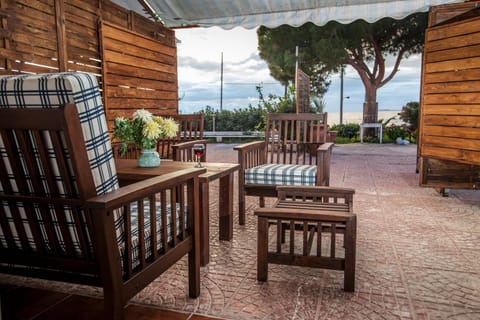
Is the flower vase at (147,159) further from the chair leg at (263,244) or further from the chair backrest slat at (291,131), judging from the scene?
the chair backrest slat at (291,131)

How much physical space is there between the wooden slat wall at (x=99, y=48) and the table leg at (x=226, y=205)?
212 cm

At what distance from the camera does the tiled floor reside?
1647 mm

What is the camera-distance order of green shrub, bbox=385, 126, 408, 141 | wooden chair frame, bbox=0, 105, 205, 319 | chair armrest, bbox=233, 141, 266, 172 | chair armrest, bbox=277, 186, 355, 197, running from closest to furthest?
wooden chair frame, bbox=0, 105, 205, 319 → chair armrest, bbox=277, 186, 355, 197 → chair armrest, bbox=233, 141, 266, 172 → green shrub, bbox=385, 126, 408, 141

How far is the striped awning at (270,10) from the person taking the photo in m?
4.16

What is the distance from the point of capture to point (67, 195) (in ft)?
3.79

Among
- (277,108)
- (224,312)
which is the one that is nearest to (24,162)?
(224,312)

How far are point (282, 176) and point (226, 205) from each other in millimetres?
507

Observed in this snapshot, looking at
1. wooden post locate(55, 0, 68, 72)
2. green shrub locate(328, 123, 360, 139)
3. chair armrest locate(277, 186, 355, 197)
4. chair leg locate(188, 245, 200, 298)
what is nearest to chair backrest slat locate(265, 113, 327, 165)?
chair armrest locate(277, 186, 355, 197)

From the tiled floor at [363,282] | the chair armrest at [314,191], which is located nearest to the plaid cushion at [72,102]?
the tiled floor at [363,282]

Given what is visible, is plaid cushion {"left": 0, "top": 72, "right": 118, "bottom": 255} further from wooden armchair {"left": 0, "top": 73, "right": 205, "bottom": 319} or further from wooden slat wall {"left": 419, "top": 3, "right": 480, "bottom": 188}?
wooden slat wall {"left": 419, "top": 3, "right": 480, "bottom": 188}

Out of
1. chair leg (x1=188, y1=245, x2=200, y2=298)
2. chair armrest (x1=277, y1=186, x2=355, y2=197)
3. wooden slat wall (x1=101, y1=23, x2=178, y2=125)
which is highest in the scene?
wooden slat wall (x1=101, y1=23, x2=178, y2=125)

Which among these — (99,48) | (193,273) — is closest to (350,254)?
(193,273)

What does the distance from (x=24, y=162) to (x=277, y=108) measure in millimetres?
7102

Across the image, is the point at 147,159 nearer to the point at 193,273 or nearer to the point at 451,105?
the point at 193,273
